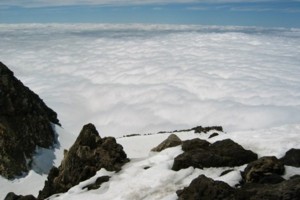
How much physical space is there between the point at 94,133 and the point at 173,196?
1524cm

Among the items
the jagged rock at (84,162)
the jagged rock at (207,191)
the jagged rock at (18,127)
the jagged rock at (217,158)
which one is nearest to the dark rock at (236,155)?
the jagged rock at (217,158)

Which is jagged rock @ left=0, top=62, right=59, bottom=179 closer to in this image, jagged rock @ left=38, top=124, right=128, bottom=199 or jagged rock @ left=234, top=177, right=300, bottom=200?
jagged rock @ left=38, top=124, right=128, bottom=199

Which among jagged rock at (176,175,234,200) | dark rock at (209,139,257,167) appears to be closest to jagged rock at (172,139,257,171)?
dark rock at (209,139,257,167)

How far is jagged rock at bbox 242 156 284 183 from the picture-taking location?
2023 cm

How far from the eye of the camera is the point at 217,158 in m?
23.5

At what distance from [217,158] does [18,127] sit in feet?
102

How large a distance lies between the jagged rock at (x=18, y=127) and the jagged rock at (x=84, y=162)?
1371 cm

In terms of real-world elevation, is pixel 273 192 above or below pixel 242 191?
above

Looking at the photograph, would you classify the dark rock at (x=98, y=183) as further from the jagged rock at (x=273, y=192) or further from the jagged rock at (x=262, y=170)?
the jagged rock at (x=273, y=192)

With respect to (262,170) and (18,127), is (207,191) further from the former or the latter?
(18,127)

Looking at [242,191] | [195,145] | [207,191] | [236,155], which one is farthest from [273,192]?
[195,145]

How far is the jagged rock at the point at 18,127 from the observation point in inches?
1752

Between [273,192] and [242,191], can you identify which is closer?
[273,192]

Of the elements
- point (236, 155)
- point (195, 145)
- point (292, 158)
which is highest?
point (292, 158)
